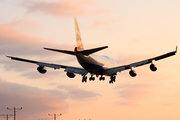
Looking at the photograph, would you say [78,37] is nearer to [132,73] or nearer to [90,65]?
[90,65]

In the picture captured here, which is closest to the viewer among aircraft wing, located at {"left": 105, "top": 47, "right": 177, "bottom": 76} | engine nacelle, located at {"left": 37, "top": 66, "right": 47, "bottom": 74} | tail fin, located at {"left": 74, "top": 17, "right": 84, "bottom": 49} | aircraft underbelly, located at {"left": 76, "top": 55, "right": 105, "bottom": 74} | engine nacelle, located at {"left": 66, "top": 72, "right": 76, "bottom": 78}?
aircraft wing, located at {"left": 105, "top": 47, "right": 177, "bottom": 76}

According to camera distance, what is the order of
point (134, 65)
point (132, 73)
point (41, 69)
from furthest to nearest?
point (132, 73), point (134, 65), point (41, 69)

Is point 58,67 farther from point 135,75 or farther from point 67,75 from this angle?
point 135,75

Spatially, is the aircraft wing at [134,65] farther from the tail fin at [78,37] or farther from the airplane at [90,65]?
the tail fin at [78,37]

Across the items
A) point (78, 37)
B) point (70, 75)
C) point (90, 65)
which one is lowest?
point (90, 65)

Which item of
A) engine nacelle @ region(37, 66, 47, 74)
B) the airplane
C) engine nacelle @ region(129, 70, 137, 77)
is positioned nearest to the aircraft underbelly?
the airplane

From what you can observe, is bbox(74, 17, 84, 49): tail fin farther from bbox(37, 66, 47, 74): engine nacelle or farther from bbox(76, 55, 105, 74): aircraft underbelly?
bbox(37, 66, 47, 74): engine nacelle

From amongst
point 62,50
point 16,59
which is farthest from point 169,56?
point 16,59

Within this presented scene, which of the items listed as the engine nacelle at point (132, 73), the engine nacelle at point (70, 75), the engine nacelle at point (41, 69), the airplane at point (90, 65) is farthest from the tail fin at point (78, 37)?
the engine nacelle at point (132, 73)

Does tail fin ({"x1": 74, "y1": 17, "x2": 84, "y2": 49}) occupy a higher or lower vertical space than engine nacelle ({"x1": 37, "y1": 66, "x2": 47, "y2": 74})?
higher

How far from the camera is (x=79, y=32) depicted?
68.8m

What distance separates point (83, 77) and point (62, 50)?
614 inches

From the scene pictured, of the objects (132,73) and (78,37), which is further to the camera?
(132,73)

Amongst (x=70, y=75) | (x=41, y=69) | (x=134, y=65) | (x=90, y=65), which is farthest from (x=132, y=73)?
(x=41, y=69)
